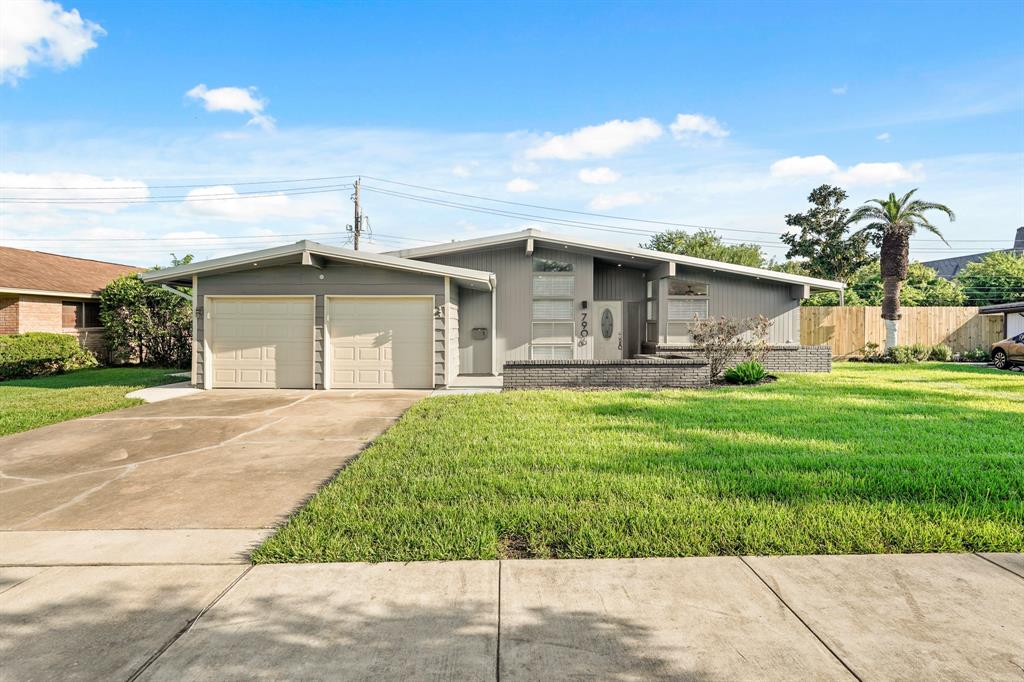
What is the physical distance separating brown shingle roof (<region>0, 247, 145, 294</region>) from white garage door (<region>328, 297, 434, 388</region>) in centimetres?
1144

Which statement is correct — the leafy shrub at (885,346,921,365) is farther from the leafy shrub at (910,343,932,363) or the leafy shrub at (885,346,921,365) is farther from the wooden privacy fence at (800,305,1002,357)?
the wooden privacy fence at (800,305,1002,357)

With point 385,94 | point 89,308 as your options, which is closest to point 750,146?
point 385,94

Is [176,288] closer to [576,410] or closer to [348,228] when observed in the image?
[576,410]

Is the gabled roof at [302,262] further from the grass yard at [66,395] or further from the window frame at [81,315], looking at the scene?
the window frame at [81,315]

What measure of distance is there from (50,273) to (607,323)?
774 inches

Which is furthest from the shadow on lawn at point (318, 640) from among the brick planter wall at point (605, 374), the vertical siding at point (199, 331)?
the vertical siding at point (199, 331)

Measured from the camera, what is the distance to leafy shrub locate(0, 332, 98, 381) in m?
15.3

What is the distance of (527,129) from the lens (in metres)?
21.2

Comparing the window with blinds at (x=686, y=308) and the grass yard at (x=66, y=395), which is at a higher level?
the window with blinds at (x=686, y=308)

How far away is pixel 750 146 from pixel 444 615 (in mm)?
20830

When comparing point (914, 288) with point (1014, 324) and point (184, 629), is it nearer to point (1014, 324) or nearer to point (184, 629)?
point (1014, 324)

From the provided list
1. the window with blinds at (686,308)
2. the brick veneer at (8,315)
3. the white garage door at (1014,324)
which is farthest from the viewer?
the white garage door at (1014,324)

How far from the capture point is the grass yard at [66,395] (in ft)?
28.9

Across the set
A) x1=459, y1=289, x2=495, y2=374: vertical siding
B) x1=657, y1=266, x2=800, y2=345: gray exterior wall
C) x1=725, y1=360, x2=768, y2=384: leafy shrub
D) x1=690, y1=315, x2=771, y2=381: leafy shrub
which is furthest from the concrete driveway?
x1=657, y1=266, x2=800, y2=345: gray exterior wall
